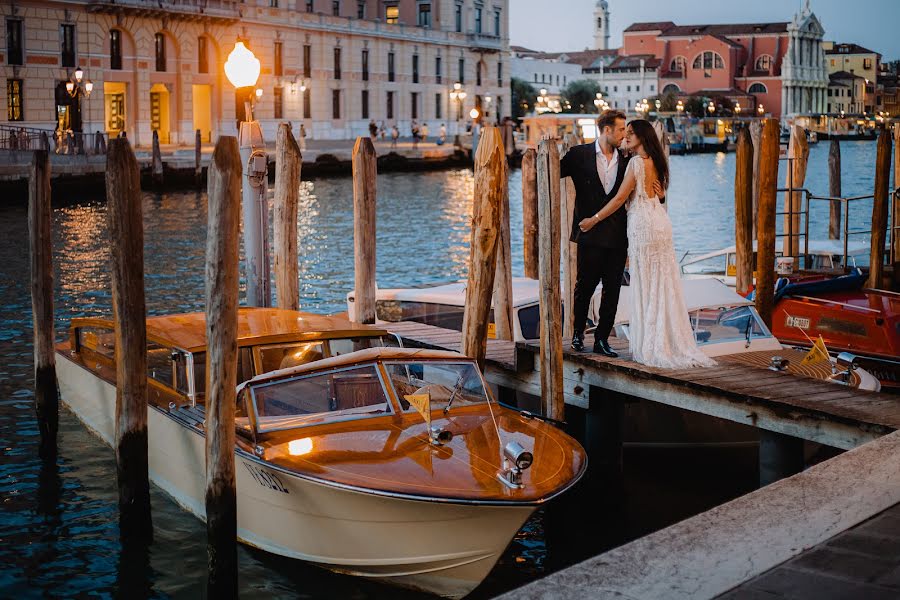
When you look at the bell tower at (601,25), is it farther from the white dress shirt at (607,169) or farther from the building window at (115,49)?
the white dress shirt at (607,169)

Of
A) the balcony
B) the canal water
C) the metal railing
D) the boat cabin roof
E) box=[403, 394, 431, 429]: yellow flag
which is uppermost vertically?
the balcony

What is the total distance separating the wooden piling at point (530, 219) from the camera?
1209cm

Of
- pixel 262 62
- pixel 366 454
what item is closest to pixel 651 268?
pixel 366 454

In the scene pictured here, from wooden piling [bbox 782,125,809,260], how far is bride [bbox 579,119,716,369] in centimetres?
620

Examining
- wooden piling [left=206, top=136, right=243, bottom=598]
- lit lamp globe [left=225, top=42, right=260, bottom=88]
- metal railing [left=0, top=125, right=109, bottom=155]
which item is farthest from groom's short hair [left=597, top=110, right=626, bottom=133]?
metal railing [left=0, top=125, right=109, bottom=155]

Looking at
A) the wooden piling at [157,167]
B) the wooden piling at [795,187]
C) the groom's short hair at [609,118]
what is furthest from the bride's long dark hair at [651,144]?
the wooden piling at [157,167]

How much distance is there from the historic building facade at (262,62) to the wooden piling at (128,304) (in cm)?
2710

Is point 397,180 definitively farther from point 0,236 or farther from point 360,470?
point 360,470

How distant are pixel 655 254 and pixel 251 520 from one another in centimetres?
324

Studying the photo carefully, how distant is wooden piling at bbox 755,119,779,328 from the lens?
34.4 feet

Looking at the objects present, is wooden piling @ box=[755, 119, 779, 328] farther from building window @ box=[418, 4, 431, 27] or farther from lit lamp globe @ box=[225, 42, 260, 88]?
building window @ box=[418, 4, 431, 27]

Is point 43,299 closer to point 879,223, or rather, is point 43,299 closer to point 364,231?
point 364,231

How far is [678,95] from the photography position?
123188 mm

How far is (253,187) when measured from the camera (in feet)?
33.0
